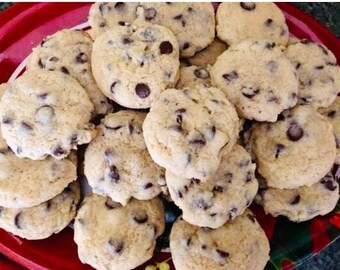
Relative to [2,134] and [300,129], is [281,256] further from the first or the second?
[2,134]

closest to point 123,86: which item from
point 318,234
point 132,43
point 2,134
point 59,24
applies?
A: point 132,43

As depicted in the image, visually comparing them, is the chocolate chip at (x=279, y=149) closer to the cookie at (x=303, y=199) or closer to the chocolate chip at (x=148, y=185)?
the cookie at (x=303, y=199)

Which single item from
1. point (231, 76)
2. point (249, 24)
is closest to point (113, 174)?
point (231, 76)

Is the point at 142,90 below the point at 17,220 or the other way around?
the other way around

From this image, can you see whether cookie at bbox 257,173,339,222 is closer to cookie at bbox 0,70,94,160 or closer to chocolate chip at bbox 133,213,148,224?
chocolate chip at bbox 133,213,148,224

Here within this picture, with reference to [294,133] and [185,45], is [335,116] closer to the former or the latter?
[294,133]
